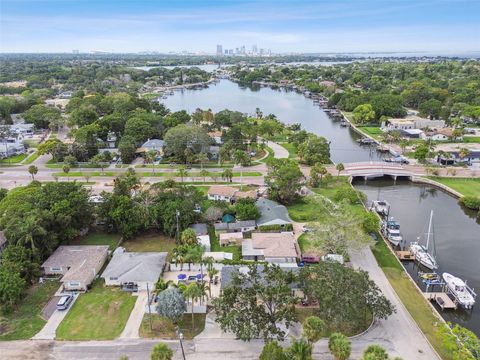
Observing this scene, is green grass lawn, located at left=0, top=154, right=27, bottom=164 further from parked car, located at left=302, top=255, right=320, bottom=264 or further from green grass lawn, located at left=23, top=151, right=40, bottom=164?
parked car, located at left=302, top=255, right=320, bottom=264

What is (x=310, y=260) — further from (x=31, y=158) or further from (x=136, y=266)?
(x=31, y=158)

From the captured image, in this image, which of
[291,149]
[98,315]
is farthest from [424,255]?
[291,149]

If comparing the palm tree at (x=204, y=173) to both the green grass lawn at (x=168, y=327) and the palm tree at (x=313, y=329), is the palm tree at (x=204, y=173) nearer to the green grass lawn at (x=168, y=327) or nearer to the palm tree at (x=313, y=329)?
the green grass lawn at (x=168, y=327)

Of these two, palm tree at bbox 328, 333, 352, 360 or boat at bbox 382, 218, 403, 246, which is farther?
boat at bbox 382, 218, 403, 246

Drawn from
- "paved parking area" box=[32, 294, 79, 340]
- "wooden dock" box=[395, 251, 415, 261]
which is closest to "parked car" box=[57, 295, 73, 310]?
"paved parking area" box=[32, 294, 79, 340]

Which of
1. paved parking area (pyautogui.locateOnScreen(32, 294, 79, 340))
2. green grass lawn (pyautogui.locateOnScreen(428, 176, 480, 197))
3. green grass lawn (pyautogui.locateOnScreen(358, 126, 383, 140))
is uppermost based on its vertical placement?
green grass lawn (pyautogui.locateOnScreen(358, 126, 383, 140))

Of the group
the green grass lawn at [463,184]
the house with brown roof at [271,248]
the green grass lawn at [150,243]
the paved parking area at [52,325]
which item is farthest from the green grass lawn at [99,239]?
the green grass lawn at [463,184]

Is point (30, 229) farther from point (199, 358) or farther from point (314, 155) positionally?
point (314, 155)
